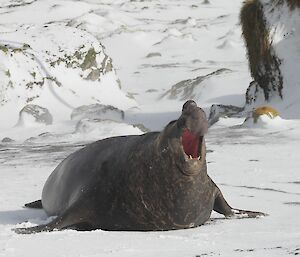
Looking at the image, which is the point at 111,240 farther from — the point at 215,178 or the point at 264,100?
the point at 264,100

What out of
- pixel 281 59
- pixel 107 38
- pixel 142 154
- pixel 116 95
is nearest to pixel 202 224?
pixel 142 154

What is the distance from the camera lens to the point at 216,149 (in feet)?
23.4

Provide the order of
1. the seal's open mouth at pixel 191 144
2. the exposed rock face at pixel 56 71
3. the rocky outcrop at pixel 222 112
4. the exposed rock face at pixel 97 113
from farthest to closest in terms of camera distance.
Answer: the exposed rock face at pixel 56 71, the exposed rock face at pixel 97 113, the rocky outcrop at pixel 222 112, the seal's open mouth at pixel 191 144

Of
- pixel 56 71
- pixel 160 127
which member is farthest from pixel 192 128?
pixel 56 71

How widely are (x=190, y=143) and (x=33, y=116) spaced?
8141mm

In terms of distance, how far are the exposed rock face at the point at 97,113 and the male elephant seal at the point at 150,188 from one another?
25.5 ft

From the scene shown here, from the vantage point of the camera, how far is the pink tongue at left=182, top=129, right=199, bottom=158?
10.6 ft

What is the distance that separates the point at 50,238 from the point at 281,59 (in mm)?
7614

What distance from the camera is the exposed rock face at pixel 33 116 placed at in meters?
11.1

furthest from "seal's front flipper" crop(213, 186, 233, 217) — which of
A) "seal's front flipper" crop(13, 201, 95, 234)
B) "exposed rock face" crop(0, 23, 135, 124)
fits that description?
"exposed rock face" crop(0, 23, 135, 124)

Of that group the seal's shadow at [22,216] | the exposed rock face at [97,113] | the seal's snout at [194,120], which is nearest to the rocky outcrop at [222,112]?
the exposed rock face at [97,113]

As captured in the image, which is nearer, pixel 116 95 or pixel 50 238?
pixel 50 238

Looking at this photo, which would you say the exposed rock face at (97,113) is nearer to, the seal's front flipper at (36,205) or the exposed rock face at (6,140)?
the exposed rock face at (6,140)

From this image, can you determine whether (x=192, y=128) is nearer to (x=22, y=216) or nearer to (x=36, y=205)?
(x=22, y=216)
